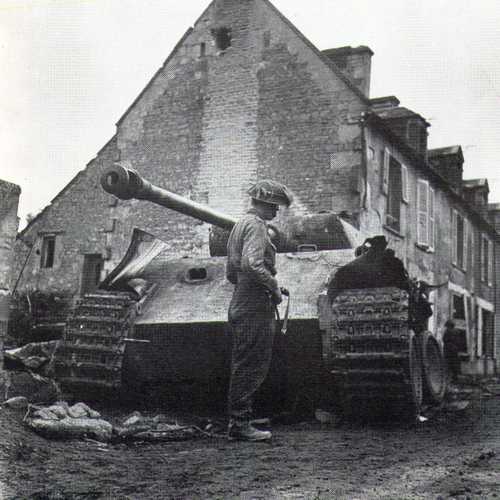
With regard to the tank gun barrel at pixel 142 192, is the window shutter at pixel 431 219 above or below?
above

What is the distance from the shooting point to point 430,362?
297 inches

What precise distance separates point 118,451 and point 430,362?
3.81m

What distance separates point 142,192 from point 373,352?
2.40 meters

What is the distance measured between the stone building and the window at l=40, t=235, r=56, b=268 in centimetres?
3

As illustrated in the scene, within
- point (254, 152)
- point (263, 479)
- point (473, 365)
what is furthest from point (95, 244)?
point (263, 479)

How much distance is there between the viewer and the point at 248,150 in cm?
1495

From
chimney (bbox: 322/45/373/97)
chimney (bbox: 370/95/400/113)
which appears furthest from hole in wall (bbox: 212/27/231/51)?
chimney (bbox: 370/95/400/113)

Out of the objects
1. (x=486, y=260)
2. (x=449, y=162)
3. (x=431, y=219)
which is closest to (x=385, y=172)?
(x=431, y=219)

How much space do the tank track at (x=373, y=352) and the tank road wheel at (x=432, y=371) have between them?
1117 millimetres

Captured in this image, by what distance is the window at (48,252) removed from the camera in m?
19.0

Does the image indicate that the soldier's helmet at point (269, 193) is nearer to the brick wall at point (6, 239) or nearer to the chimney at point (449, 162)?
the brick wall at point (6, 239)

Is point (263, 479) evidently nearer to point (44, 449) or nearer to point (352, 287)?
point (44, 449)

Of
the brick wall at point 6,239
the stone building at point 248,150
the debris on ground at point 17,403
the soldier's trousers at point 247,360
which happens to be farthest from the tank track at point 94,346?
the stone building at point 248,150

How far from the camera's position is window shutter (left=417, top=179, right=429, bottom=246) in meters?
17.2
